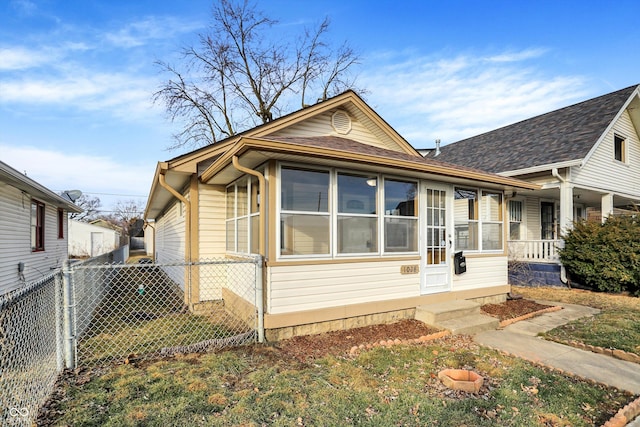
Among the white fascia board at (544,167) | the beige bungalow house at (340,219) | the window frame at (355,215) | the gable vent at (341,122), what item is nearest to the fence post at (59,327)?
the beige bungalow house at (340,219)

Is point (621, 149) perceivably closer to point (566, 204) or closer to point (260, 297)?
point (566, 204)

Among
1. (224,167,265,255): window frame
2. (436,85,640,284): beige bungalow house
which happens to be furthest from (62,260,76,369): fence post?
(436,85,640,284): beige bungalow house

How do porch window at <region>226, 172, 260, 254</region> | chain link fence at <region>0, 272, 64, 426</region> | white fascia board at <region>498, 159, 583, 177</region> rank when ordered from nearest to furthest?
chain link fence at <region>0, 272, 64, 426</region> < porch window at <region>226, 172, 260, 254</region> < white fascia board at <region>498, 159, 583, 177</region>

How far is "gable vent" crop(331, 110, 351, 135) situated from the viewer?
7559 mm

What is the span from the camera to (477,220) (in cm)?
737

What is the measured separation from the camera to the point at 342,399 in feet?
10.2

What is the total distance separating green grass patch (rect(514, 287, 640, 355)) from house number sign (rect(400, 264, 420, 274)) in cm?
214

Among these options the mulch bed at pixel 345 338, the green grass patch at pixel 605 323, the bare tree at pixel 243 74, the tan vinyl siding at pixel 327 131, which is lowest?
the green grass patch at pixel 605 323

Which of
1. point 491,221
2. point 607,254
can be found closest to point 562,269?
point 607,254

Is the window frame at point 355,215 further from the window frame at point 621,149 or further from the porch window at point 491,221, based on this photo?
the window frame at point 621,149

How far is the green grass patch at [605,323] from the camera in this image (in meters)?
4.96

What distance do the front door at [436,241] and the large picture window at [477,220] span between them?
1.44 feet

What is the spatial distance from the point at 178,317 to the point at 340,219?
12.1 ft

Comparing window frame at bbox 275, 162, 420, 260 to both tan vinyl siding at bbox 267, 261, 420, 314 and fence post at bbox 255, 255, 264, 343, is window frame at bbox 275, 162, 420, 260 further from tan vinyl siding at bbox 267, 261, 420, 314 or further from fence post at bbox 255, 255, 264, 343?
fence post at bbox 255, 255, 264, 343
